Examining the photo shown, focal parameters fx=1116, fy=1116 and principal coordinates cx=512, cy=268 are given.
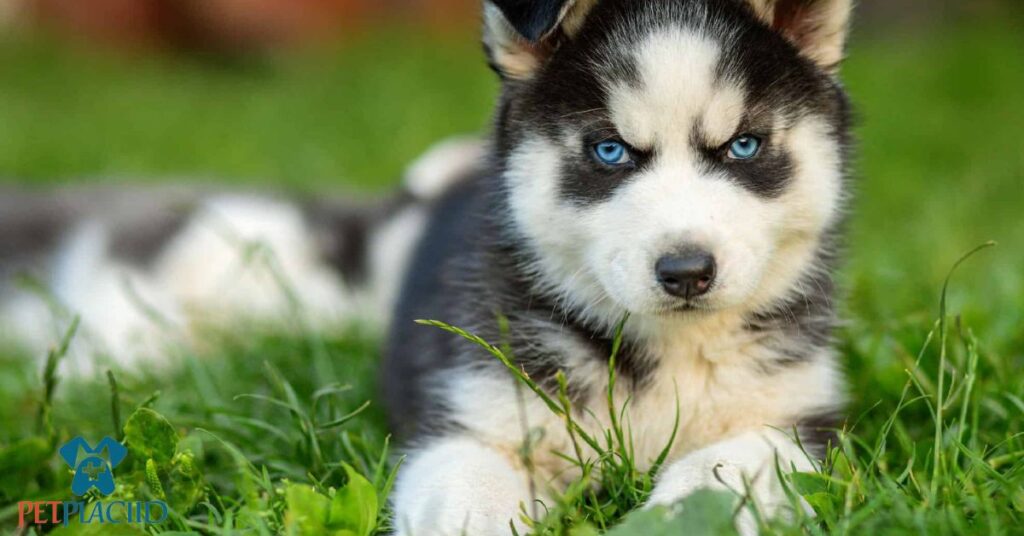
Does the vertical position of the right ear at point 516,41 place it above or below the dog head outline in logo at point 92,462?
above

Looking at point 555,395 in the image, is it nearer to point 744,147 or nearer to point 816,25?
point 744,147

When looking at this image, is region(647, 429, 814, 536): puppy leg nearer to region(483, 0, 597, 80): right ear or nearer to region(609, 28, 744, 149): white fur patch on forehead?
region(609, 28, 744, 149): white fur patch on forehead

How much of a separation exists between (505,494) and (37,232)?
4.09 meters

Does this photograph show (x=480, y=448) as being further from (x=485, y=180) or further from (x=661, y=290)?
(x=485, y=180)

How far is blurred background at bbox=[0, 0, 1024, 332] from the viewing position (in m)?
5.90

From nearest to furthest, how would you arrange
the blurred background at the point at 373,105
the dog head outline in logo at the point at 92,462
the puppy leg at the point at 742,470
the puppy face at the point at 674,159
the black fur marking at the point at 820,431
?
1. the puppy leg at the point at 742,470
2. the puppy face at the point at 674,159
3. the dog head outline in logo at the point at 92,462
4. the black fur marking at the point at 820,431
5. the blurred background at the point at 373,105

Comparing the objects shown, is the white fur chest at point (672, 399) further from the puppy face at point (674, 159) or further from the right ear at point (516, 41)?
the right ear at point (516, 41)

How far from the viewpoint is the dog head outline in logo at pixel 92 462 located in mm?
2807

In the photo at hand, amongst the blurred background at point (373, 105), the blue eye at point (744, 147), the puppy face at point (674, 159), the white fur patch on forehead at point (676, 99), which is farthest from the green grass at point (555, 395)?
the white fur patch on forehead at point (676, 99)

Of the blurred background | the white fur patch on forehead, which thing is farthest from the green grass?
the white fur patch on forehead

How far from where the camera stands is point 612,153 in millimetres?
2865

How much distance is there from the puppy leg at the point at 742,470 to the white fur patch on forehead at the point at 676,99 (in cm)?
77

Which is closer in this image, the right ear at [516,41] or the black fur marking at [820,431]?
the black fur marking at [820,431]

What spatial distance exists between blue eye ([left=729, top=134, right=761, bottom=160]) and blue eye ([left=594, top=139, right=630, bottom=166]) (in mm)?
271
